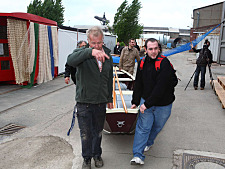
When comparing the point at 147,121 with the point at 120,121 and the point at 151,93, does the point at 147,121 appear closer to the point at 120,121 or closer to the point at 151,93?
the point at 151,93

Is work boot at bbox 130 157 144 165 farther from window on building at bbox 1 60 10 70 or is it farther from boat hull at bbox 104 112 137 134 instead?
window on building at bbox 1 60 10 70

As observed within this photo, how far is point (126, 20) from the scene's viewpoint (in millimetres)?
25484

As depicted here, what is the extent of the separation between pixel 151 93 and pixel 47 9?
28.6 meters

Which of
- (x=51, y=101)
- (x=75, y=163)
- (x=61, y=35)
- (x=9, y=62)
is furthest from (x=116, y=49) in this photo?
(x=75, y=163)

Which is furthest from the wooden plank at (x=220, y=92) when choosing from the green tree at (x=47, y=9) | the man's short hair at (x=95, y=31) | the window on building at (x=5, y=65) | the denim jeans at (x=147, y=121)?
the green tree at (x=47, y=9)

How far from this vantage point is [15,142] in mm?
4168

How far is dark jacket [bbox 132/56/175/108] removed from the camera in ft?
9.97

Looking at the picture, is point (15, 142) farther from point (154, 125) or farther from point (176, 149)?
point (176, 149)

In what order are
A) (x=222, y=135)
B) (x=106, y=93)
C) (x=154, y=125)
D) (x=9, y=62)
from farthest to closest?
(x=9, y=62) < (x=222, y=135) < (x=154, y=125) < (x=106, y=93)

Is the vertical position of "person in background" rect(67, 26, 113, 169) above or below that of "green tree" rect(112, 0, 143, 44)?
below

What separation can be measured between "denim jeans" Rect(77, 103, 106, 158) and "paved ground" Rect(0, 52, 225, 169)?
489mm

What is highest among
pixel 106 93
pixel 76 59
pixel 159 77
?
pixel 76 59

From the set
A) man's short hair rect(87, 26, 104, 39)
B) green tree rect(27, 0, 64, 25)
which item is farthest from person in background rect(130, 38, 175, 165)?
green tree rect(27, 0, 64, 25)

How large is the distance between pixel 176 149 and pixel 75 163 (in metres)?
1.91
